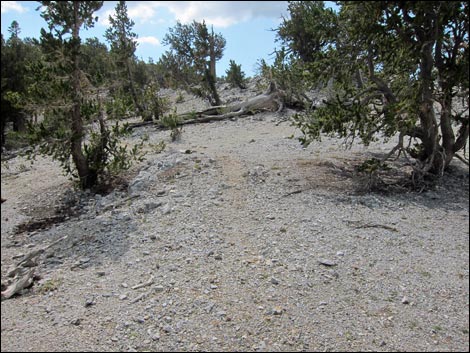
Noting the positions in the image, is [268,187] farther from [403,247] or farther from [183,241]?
[403,247]

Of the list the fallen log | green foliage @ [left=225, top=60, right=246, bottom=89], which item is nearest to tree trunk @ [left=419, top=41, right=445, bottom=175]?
the fallen log

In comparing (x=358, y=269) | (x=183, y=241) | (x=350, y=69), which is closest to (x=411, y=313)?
(x=358, y=269)

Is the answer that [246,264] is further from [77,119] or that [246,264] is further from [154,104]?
[154,104]

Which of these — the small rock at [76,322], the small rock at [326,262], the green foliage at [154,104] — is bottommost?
the small rock at [326,262]

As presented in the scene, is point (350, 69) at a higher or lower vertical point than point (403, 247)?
higher

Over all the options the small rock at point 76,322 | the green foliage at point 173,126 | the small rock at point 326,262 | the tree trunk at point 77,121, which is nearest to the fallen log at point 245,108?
the green foliage at point 173,126

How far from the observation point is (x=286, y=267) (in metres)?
4.89

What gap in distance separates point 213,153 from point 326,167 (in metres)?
2.70

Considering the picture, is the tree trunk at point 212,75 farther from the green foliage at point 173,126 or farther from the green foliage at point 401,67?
the green foliage at point 401,67

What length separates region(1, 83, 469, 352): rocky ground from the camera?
12.8 feet

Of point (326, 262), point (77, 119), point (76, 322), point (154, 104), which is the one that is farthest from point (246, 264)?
point (154, 104)

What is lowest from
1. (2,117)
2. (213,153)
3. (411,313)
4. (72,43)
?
(411,313)

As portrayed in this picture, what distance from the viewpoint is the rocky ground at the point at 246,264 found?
3.89m

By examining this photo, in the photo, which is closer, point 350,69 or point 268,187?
point 268,187
